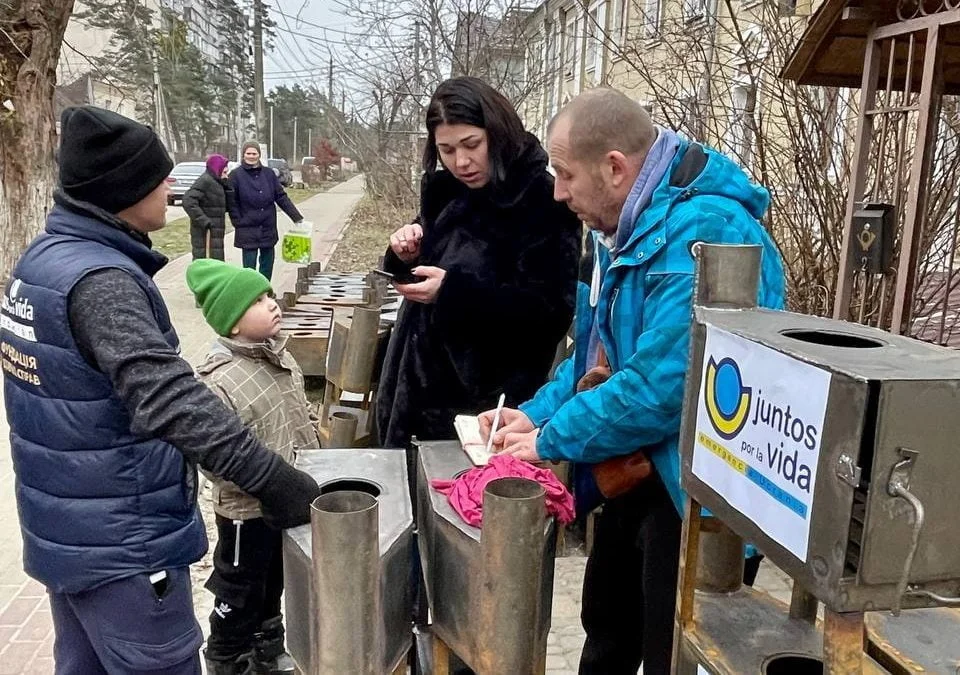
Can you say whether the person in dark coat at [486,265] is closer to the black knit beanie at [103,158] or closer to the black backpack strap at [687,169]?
the black backpack strap at [687,169]

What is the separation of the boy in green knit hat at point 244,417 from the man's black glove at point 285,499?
0.79 m

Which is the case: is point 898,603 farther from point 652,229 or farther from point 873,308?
point 873,308

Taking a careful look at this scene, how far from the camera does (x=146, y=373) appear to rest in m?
1.79

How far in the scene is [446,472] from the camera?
2051mm

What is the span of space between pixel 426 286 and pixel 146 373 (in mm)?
1147

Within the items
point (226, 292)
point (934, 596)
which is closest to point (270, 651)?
point (226, 292)

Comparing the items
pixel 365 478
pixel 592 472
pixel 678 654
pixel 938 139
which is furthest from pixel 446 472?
pixel 938 139

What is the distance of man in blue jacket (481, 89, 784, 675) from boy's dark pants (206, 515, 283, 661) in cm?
102

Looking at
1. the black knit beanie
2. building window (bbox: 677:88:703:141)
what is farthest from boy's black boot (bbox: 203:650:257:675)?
building window (bbox: 677:88:703:141)

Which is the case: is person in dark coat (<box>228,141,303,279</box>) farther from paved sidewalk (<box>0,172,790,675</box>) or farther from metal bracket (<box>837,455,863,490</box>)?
metal bracket (<box>837,455,863,490</box>)

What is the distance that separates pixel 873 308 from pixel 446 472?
308cm

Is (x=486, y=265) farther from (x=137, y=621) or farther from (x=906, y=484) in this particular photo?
(x=906, y=484)

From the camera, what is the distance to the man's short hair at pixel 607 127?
6.35ft

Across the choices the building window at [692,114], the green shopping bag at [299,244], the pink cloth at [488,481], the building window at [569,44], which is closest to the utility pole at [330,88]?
the building window at [569,44]
